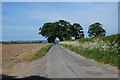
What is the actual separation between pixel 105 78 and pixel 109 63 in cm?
772

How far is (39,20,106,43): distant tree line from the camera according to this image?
125 m

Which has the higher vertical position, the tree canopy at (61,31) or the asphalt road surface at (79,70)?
the tree canopy at (61,31)

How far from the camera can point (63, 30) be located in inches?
5915

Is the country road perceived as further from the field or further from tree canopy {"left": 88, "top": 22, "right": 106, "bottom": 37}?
tree canopy {"left": 88, "top": 22, "right": 106, "bottom": 37}

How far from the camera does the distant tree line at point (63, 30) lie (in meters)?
125

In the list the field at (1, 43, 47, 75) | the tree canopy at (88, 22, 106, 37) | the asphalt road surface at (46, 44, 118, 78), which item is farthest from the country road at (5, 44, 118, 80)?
the tree canopy at (88, 22, 106, 37)

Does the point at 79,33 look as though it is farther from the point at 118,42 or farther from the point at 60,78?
the point at 60,78

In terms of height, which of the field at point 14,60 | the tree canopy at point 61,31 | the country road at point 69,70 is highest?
the tree canopy at point 61,31

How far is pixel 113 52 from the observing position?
22.7m

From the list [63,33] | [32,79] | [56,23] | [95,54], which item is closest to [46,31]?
[56,23]

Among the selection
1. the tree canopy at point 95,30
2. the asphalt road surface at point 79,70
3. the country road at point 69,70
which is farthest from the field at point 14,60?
the tree canopy at point 95,30

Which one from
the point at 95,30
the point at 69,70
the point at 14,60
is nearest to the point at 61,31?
the point at 95,30

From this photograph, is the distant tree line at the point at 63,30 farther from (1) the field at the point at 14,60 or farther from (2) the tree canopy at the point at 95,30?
(1) the field at the point at 14,60

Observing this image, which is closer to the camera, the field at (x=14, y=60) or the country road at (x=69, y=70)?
the country road at (x=69, y=70)
